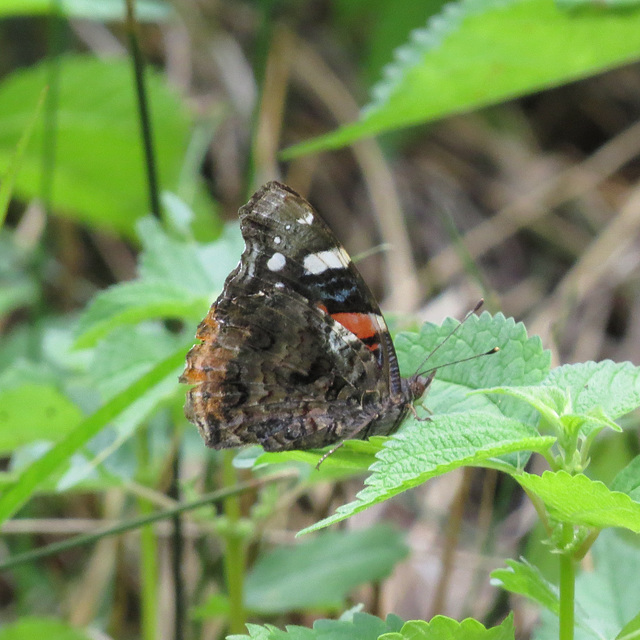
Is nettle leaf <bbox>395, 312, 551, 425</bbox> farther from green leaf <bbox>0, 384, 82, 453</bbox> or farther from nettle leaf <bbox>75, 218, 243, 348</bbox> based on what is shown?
green leaf <bbox>0, 384, 82, 453</bbox>

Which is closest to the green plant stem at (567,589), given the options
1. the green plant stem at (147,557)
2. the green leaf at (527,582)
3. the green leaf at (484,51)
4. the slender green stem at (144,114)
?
the green leaf at (527,582)

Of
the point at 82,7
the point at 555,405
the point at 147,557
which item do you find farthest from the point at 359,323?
the point at 82,7

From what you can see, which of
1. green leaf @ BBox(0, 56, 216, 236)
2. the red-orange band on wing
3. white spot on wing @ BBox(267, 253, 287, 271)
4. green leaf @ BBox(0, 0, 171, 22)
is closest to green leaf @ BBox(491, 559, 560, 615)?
the red-orange band on wing

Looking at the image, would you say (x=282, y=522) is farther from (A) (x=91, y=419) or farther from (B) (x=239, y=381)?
→ (A) (x=91, y=419)

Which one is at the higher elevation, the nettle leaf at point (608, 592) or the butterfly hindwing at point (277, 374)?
the butterfly hindwing at point (277, 374)

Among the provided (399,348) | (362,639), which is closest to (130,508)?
(399,348)

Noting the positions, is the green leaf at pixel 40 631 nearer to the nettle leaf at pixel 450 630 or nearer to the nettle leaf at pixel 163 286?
the nettle leaf at pixel 163 286

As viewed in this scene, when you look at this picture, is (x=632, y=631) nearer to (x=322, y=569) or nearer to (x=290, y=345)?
(x=290, y=345)
